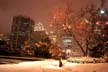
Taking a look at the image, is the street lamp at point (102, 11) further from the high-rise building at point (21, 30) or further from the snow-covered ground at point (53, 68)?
the high-rise building at point (21, 30)

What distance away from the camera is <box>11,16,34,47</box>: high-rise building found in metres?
45.8

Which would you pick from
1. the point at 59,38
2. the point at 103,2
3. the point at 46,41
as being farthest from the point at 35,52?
the point at 103,2

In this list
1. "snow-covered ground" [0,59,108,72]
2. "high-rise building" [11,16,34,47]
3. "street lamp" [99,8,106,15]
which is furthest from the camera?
"high-rise building" [11,16,34,47]

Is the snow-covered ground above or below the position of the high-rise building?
below

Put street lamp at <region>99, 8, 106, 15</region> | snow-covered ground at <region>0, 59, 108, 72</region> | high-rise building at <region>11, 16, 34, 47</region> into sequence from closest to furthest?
snow-covered ground at <region>0, 59, 108, 72</region>, street lamp at <region>99, 8, 106, 15</region>, high-rise building at <region>11, 16, 34, 47</region>

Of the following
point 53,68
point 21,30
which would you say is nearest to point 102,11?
point 53,68

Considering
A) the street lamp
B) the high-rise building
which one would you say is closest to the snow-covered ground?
the street lamp

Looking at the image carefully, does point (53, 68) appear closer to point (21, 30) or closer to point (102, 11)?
point (102, 11)

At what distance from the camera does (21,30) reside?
52250mm

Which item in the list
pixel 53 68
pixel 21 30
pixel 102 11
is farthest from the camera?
pixel 21 30

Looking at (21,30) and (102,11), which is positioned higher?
(21,30)

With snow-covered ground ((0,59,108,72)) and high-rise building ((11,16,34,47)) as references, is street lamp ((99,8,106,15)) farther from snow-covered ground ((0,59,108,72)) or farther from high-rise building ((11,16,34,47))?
high-rise building ((11,16,34,47))

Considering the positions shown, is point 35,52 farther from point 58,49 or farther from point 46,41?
point 58,49

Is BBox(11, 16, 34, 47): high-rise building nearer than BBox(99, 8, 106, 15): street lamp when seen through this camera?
No
